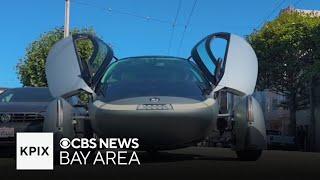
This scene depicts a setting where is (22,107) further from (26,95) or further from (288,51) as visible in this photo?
(288,51)

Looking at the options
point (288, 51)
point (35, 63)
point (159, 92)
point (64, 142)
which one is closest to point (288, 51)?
point (288, 51)

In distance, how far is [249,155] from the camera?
8977 millimetres

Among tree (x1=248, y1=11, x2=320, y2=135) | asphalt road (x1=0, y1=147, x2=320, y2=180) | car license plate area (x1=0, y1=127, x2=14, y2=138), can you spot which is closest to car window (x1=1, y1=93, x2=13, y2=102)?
car license plate area (x1=0, y1=127, x2=14, y2=138)

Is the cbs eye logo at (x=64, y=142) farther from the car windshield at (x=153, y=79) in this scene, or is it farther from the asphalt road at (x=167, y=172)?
the car windshield at (x=153, y=79)

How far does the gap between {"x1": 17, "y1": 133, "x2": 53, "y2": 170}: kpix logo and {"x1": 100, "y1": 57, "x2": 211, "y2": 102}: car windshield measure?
128 centimetres

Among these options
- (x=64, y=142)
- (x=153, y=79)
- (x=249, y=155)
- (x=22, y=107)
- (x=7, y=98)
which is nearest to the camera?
(x=64, y=142)

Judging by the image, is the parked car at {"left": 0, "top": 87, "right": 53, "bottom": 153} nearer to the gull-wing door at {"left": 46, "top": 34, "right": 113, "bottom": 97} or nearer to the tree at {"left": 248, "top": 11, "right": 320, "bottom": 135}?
the gull-wing door at {"left": 46, "top": 34, "right": 113, "bottom": 97}

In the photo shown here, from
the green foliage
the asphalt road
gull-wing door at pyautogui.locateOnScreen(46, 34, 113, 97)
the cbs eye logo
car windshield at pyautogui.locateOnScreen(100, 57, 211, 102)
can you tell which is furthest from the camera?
the green foliage

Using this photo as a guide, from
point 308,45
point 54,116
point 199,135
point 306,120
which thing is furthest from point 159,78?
point 306,120

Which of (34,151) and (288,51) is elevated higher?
(288,51)

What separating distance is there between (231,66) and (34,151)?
3227 millimetres

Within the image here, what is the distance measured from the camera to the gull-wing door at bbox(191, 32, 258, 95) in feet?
28.6

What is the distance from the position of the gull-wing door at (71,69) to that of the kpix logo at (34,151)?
5.46 feet

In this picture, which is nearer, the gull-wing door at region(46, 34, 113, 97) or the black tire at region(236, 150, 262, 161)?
the gull-wing door at region(46, 34, 113, 97)
